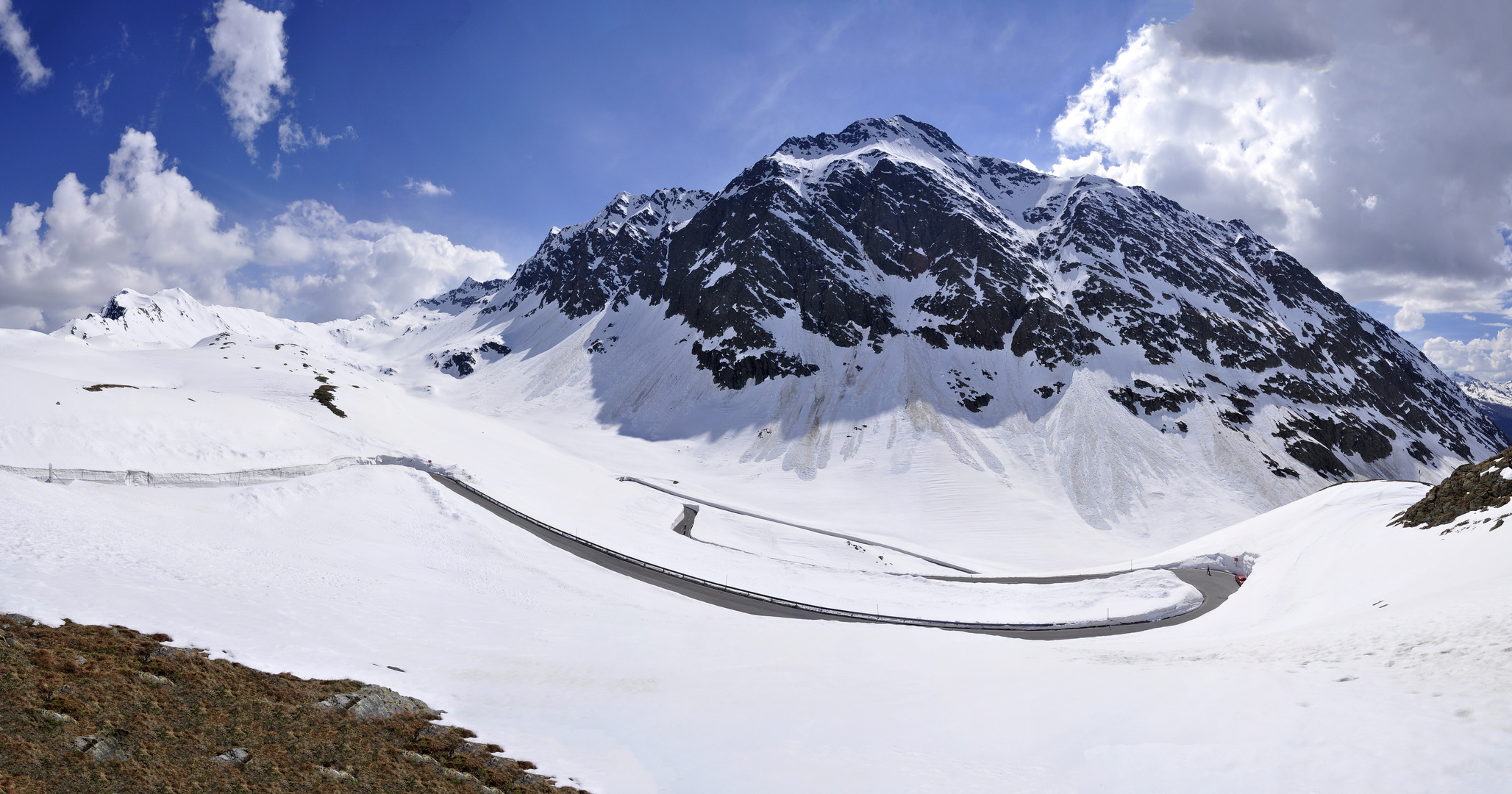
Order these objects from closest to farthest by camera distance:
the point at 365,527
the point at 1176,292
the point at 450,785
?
the point at 450,785, the point at 365,527, the point at 1176,292

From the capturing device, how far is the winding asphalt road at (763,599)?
94.2 ft

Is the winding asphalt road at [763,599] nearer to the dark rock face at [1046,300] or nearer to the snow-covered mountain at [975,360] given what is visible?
the snow-covered mountain at [975,360]

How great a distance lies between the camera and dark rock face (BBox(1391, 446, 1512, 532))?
1955 cm

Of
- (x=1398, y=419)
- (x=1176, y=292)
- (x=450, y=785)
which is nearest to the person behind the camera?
(x=450, y=785)

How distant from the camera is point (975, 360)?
118 m

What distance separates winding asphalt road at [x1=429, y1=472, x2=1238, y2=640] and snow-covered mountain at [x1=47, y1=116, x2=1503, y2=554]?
137ft

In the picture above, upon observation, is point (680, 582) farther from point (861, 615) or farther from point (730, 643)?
point (730, 643)

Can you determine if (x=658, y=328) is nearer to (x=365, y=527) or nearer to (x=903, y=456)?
(x=903, y=456)

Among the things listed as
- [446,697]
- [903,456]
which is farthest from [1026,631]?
[903,456]

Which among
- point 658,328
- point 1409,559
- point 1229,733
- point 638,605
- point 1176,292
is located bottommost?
point 638,605

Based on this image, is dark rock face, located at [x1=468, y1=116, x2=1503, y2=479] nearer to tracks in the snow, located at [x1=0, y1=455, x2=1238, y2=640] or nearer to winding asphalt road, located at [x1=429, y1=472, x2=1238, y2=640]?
winding asphalt road, located at [x1=429, y1=472, x2=1238, y2=640]

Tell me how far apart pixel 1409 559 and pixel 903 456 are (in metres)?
73.4

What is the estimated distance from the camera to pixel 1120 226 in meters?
150

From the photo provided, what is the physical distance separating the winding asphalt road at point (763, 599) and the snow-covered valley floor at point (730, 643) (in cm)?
221
